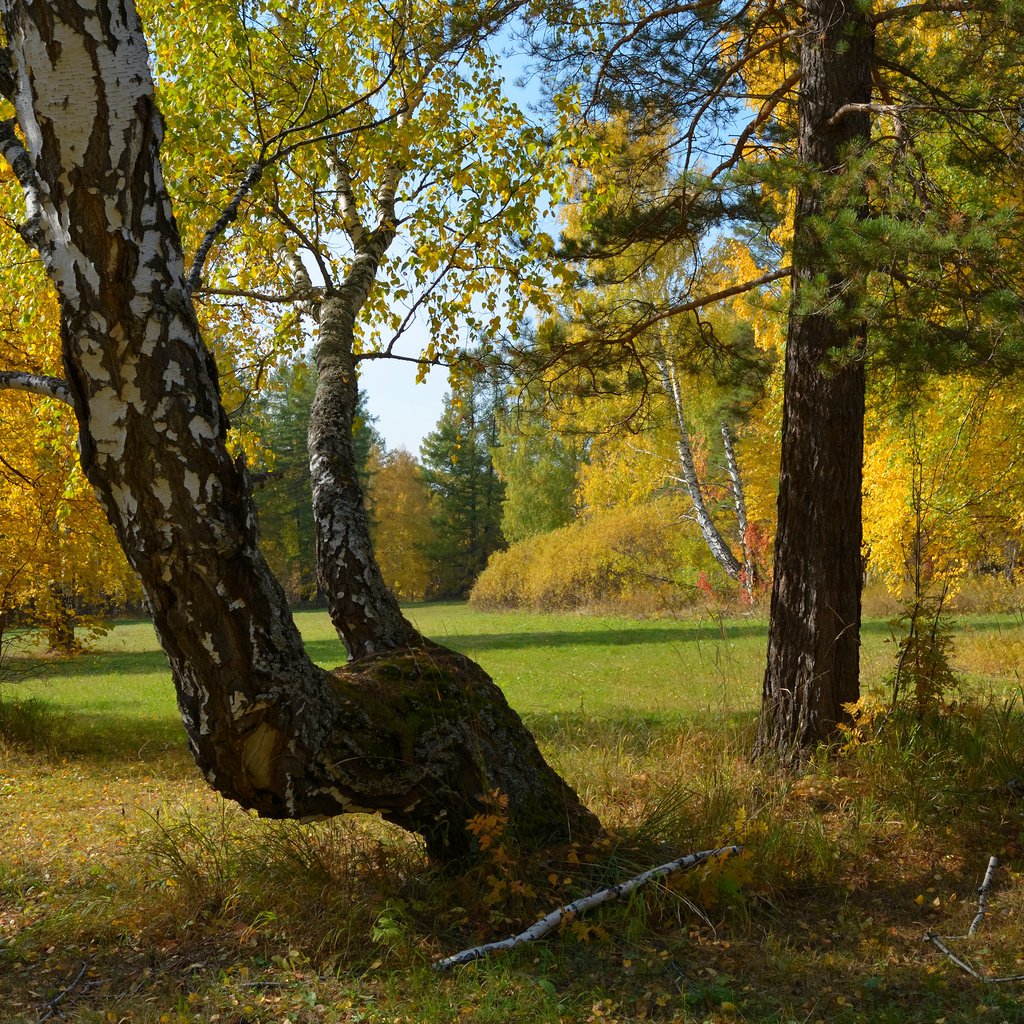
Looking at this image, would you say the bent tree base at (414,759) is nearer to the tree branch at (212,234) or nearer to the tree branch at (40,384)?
the tree branch at (40,384)

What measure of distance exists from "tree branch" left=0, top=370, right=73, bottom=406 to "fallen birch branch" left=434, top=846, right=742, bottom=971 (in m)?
2.14

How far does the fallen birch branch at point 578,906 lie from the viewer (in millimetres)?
3041

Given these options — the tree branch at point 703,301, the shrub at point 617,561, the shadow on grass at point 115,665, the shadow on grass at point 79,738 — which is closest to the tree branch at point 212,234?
the tree branch at point 703,301

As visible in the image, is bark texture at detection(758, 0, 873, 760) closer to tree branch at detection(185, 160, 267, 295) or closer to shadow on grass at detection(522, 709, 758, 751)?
shadow on grass at detection(522, 709, 758, 751)

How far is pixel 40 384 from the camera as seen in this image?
115 inches

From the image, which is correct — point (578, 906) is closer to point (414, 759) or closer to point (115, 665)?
point (414, 759)

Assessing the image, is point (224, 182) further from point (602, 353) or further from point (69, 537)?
point (69, 537)

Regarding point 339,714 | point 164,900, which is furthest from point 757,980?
point 164,900

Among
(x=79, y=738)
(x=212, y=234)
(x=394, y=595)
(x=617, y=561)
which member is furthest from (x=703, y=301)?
(x=617, y=561)

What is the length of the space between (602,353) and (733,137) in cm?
178

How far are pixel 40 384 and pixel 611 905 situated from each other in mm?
2629

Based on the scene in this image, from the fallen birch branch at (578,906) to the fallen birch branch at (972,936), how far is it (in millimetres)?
741

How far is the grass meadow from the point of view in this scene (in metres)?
2.87

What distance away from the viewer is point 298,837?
3.74 metres
